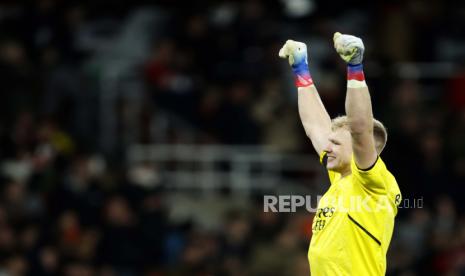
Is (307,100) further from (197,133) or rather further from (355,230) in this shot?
(197,133)

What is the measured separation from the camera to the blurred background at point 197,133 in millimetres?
13414

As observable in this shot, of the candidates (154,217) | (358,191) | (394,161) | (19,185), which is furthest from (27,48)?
(358,191)

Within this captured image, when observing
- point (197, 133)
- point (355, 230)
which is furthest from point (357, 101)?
point (197, 133)

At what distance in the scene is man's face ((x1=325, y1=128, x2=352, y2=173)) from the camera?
6.88 meters

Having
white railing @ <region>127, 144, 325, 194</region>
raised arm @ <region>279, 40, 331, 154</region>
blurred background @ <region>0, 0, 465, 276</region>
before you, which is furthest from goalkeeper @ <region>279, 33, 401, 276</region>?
white railing @ <region>127, 144, 325, 194</region>

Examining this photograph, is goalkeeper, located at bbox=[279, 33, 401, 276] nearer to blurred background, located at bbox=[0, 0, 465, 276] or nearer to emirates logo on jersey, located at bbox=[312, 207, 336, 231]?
emirates logo on jersey, located at bbox=[312, 207, 336, 231]

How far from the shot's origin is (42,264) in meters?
13.3

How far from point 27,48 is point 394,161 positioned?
5211 millimetres

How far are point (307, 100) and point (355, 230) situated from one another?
4.11 feet

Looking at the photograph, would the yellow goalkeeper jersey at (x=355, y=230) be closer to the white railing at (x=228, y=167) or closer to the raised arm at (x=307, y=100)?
the raised arm at (x=307, y=100)

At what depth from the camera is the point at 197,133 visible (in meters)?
15.1

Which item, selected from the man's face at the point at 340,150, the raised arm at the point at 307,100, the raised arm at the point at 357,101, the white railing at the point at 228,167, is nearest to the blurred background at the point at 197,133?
the white railing at the point at 228,167

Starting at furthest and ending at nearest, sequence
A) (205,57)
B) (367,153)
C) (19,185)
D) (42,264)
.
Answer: (205,57) < (19,185) < (42,264) < (367,153)

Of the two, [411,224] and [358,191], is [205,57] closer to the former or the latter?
[411,224]
